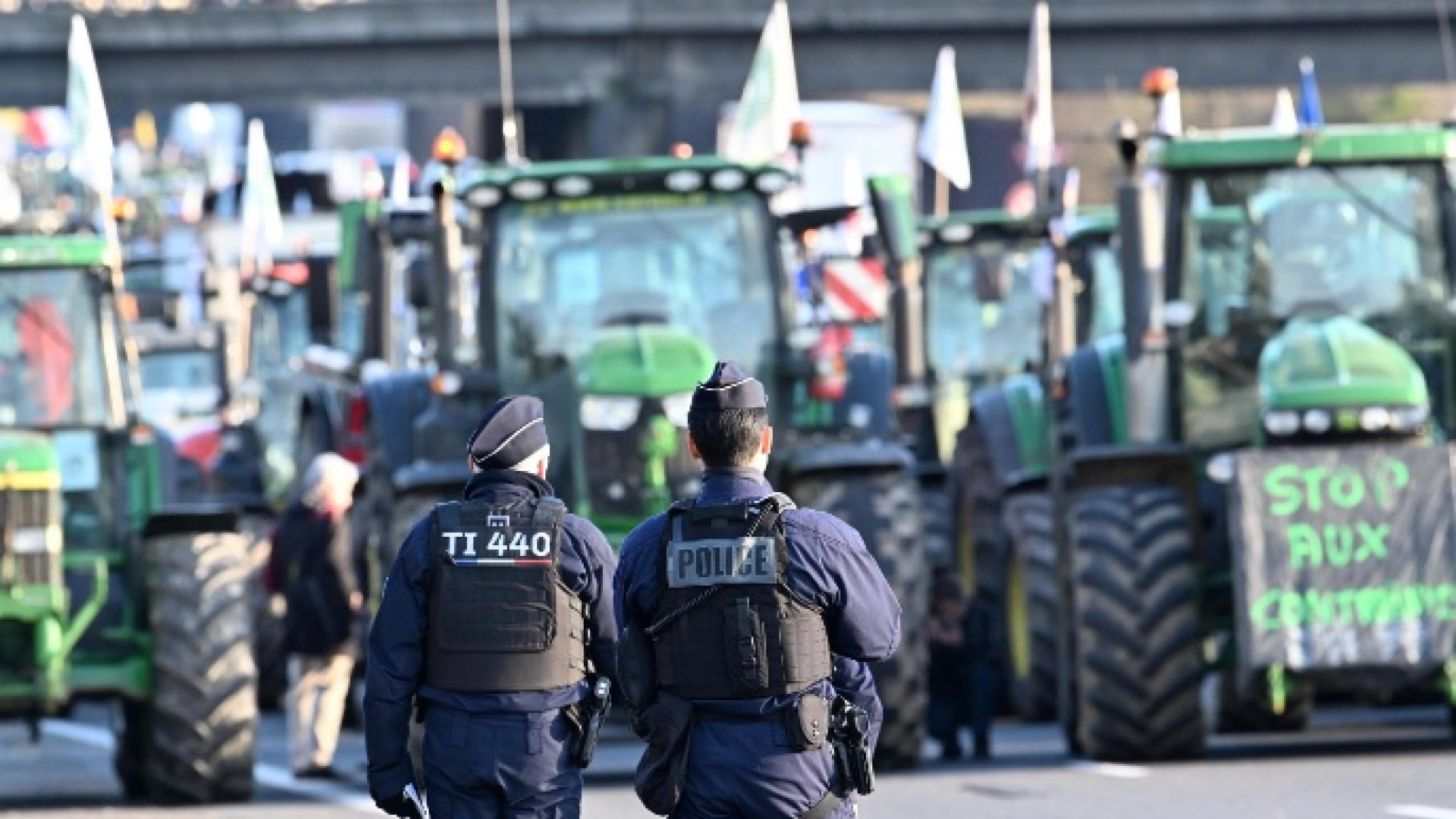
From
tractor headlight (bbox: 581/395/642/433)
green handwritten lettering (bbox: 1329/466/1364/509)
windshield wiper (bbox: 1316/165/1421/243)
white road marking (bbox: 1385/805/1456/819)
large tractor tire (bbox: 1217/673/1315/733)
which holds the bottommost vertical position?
large tractor tire (bbox: 1217/673/1315/733)

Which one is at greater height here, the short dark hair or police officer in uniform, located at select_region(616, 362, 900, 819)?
the short dark hair

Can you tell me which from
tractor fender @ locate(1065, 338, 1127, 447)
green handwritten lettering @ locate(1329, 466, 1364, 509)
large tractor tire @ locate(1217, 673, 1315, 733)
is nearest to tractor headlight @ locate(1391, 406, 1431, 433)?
green handwritten lettering @ locate(1329, 466, 1364, 509)

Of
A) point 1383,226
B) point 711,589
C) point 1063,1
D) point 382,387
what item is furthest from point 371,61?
point 711,589

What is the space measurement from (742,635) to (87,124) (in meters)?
13.4

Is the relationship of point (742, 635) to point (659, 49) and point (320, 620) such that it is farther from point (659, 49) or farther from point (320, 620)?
point (659, 49)

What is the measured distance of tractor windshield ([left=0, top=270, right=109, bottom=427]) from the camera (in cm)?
1839

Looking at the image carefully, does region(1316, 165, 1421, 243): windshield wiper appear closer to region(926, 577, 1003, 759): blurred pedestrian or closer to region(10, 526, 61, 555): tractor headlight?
region(926, 577, 1003, 759): blurred pedestrian

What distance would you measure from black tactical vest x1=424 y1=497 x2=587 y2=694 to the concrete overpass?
33043 mm

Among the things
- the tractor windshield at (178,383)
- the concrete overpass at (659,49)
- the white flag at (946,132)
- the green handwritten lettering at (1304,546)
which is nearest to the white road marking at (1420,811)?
the green handwritten lettering at (1304,546)

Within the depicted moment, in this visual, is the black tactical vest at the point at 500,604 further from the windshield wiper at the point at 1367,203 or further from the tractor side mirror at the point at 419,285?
the tractor side mirror at the point at 419,285

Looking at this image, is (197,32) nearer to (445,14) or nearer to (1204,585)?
(445,14)

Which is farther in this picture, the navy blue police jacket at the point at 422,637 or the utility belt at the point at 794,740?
the navy blue police jacket at the point at 422,637

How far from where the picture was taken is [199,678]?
1750 cm

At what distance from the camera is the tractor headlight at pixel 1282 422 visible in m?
18.1
